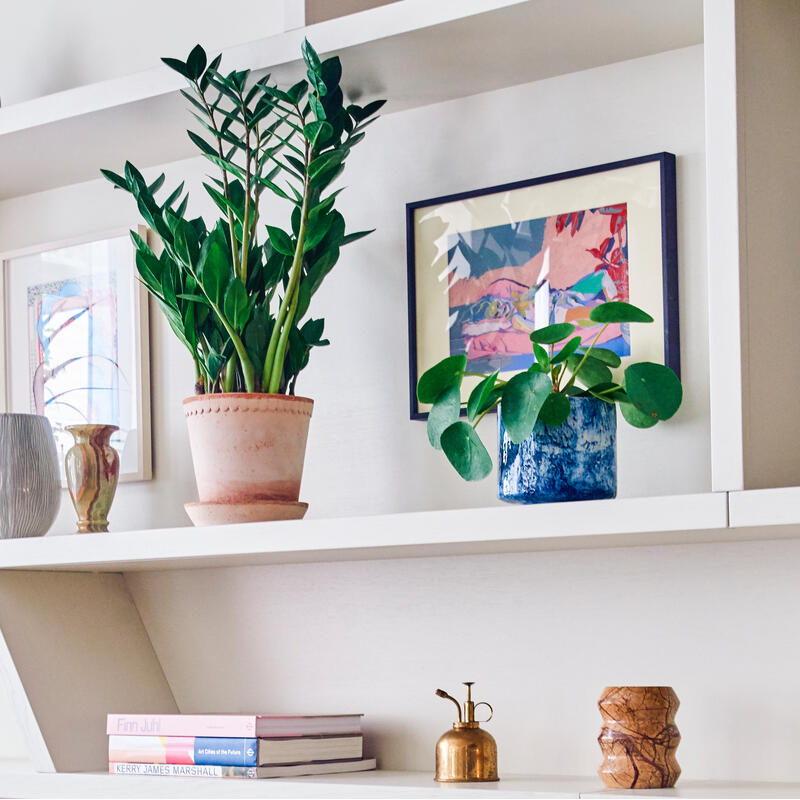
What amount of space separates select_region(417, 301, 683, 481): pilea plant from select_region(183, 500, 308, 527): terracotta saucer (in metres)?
0.22

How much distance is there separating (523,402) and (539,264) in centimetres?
29

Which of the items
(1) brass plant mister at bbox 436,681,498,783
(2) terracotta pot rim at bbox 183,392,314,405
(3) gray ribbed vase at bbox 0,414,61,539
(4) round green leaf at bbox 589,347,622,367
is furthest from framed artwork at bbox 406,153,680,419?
(3) gray ribbed vase at bbox 0,414,61,539

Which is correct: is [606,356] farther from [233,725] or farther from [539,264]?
[233,725]

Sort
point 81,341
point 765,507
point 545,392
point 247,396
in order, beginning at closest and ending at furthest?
point 765,507, point 545,392, point 247,396, point 81,341

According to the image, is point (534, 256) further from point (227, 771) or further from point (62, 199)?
point (62, 199)

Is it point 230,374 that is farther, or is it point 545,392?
point 230,374

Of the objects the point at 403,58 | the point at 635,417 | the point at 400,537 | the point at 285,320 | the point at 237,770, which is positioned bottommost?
the point at 237,770

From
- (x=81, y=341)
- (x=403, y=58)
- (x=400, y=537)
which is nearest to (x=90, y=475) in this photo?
(x=81, y=341)

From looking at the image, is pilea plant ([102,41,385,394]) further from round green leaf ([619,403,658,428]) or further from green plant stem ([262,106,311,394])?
round green leaf ([619,403,658,428])

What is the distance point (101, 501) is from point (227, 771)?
0.41 m

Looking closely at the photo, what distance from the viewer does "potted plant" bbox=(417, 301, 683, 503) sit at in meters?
1.22

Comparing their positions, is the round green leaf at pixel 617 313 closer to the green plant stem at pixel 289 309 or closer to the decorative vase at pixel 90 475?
the green plant stem at pixel 289 309

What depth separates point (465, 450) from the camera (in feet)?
4.12

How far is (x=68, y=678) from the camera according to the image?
1607 mm
